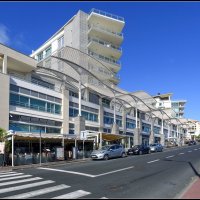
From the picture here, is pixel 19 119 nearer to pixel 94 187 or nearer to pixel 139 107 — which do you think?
pixel 94 187

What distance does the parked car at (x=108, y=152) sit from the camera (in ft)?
109

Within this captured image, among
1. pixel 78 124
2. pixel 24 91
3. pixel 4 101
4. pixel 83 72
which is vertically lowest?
pixel 78 124

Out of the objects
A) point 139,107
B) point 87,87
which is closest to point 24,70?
point 87,87

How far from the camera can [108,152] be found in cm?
3422

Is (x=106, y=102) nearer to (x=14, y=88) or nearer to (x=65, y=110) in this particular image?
(x=65, y=110)

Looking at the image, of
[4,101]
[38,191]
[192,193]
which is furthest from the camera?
[4,101]

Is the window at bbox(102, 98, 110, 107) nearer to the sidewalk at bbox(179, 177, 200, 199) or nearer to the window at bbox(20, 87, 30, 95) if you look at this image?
the window at bbox(20, 87, 30, 95)

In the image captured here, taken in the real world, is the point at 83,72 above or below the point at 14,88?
above

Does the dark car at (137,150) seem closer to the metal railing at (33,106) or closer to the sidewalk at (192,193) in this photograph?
the metal railing at (33,106)

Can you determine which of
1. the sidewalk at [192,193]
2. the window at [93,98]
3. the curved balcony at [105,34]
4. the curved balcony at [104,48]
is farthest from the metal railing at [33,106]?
the sidewalk at [192,193]

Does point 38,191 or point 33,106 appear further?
point 33,106

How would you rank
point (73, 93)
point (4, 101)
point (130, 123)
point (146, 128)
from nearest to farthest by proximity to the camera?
point (4, 101) → point (73, 93) → point (130, 123) → point (146, 128)

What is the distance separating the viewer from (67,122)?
48031 millimetres

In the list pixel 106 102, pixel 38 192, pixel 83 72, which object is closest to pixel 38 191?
pixel 38 192
